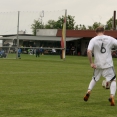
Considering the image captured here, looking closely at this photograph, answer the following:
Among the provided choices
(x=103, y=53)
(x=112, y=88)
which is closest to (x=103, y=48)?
(x=103, y=53)

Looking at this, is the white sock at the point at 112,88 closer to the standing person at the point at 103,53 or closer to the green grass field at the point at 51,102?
the standing person at the point at 103,53

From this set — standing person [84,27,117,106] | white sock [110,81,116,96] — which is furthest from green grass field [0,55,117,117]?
standing person [84,27,117,106]

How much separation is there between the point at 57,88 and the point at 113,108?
4452mm

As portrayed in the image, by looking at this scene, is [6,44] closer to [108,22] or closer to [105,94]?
[105,94]

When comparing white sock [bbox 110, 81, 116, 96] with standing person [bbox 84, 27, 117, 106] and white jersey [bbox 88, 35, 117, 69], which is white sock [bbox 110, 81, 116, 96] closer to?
standing person [bbox 84, 27, 117, 106]

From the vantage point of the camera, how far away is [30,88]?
46.0ft

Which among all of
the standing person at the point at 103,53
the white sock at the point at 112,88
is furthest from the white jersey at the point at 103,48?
the white sock at the point at 112,88

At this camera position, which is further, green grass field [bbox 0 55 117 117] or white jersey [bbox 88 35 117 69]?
white jersey [bbox 88 35 117 69]

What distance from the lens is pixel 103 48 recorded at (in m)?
10.8

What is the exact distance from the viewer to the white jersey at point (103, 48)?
35.3 feet

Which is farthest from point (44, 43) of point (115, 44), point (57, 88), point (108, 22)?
point (108, 22)

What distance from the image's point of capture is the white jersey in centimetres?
1075

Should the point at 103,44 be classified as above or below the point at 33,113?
above

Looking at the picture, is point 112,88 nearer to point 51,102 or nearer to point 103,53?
point 103,53
